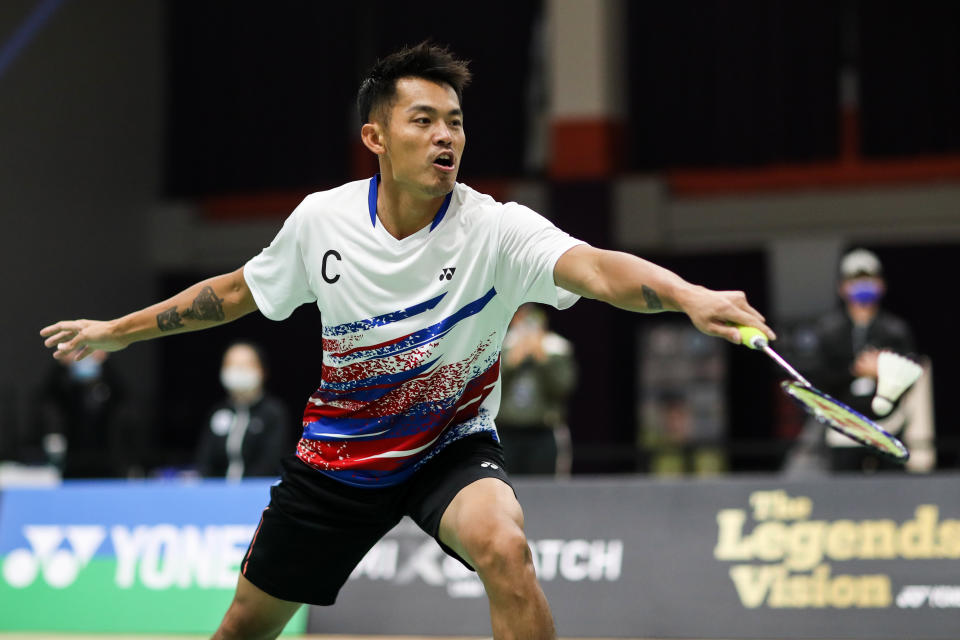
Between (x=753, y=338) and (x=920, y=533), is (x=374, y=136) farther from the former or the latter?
(x=920, y=533)

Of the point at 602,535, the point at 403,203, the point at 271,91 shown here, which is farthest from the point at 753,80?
the point at 403,203

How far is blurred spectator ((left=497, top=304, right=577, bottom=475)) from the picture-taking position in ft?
26.2

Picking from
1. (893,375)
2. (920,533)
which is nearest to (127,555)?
(920,533)

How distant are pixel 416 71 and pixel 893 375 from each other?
1689 mm

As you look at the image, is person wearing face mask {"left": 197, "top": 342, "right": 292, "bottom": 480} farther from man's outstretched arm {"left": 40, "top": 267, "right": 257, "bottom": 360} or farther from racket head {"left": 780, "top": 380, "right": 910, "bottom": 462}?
racket head {"left": 780, "top": 380, "right": 910, "bottom": 462}

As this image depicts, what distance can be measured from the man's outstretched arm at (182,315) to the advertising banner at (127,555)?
110 inches

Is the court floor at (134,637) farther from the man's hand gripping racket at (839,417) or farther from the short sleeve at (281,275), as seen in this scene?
the man's hand gripping racket at (839,417)

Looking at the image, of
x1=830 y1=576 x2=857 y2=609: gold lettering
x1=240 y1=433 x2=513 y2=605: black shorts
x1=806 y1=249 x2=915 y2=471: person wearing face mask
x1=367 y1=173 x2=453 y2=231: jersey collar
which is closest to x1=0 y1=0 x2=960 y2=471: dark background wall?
x1=806 y1=249 x2=915 y2=471: person wearing face mask

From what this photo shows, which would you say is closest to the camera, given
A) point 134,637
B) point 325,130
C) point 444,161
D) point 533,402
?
point 444,161

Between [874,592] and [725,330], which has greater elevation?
[725,330]

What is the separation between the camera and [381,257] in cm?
377

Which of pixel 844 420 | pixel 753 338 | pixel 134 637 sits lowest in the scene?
pixel 134 637

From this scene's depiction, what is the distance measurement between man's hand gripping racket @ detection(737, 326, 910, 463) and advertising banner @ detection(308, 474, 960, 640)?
283cm

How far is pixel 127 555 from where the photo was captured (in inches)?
273
